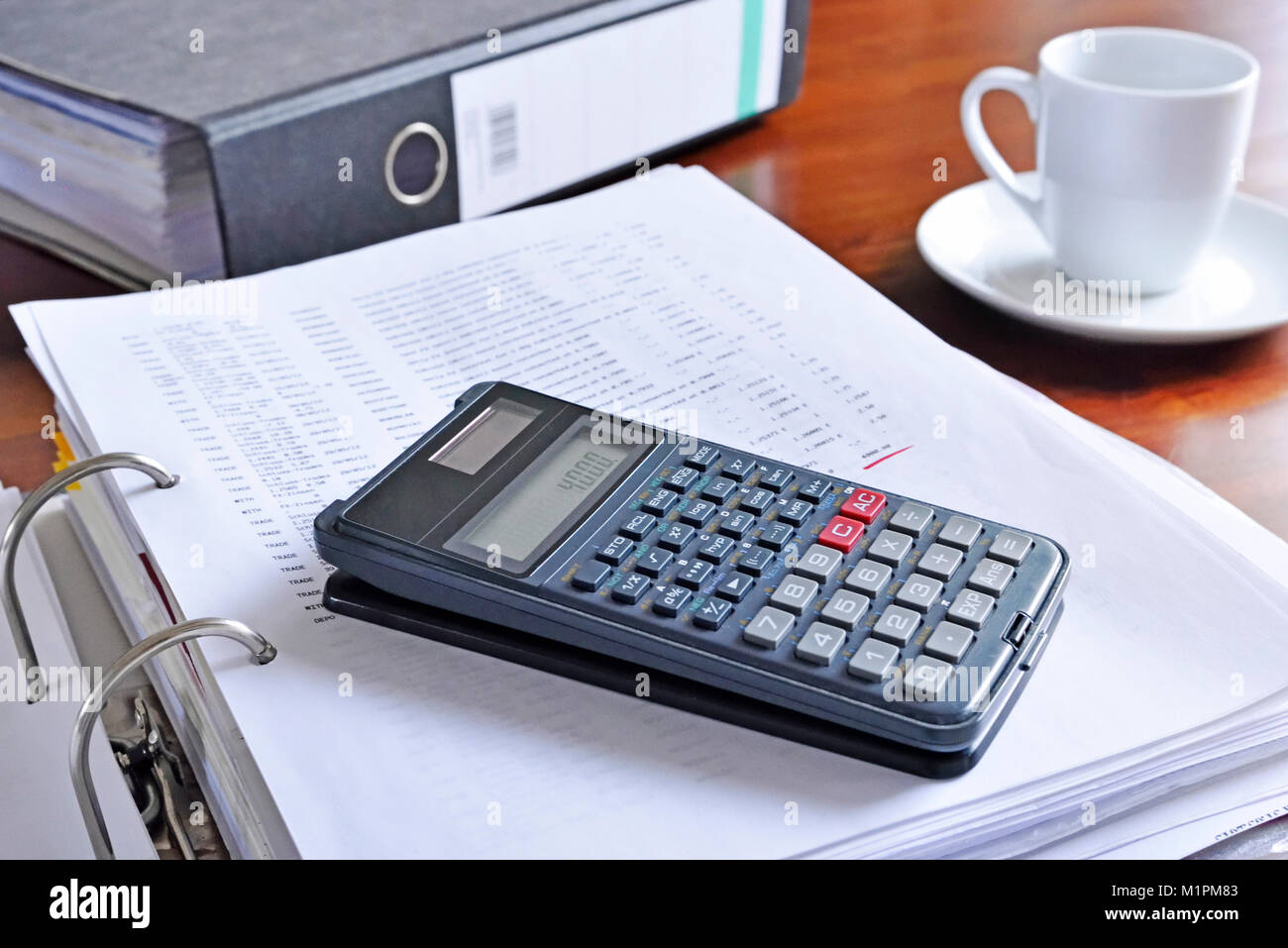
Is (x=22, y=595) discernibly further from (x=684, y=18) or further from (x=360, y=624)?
(x=684, y=18)

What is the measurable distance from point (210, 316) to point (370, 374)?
0.08 metres

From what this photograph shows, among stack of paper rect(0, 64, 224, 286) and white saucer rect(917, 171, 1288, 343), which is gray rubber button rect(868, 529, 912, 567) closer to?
white saucer rect(917, 171, 1288, 343)

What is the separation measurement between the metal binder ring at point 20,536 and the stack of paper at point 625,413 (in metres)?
0.02

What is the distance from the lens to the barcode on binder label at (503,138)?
61 centimetres

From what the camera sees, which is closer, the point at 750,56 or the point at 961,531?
the point at 961,531

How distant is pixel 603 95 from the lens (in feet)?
2.12

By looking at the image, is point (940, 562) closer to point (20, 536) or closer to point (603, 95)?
point (20, 536)

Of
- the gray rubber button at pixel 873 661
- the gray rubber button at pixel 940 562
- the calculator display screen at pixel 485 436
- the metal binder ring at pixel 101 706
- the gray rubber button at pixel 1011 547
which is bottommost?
the metal binder ring at pixel 101 706

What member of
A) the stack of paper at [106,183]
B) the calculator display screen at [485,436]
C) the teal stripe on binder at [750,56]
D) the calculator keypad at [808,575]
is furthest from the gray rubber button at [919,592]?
the teal stripe on binder at [750,56]

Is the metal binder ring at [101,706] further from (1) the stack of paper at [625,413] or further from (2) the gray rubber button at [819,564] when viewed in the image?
(2) the gray rubber button at [819,564]

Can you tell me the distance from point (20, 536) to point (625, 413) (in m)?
0.20

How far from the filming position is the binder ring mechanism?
1.05ft


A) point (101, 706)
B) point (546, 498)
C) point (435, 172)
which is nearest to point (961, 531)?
point (546, 498)

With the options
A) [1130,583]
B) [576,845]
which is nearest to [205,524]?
[576,845]
